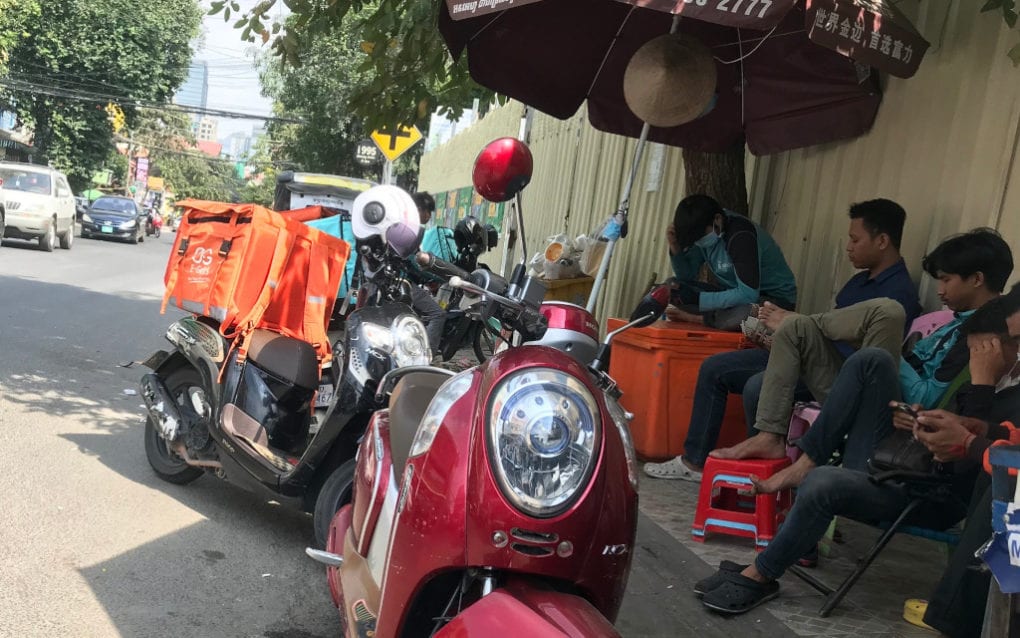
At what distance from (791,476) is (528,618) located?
2371 mm

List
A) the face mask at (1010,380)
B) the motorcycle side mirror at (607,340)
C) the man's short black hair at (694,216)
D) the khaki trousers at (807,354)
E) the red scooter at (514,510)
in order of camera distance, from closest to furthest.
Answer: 1. the red scooter at (514,510)
2. the motorcycle side mirror at (607,340)
3. the face mask at (1010,380)
4. the khaki trousers at (807,354)
5. the man's short black hair at (694,216)

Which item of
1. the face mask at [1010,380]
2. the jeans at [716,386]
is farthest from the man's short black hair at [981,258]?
the jeans at [716,386]

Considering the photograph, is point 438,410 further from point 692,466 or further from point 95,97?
point 95,97

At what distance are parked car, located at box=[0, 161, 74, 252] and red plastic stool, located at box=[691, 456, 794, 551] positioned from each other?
18132mm

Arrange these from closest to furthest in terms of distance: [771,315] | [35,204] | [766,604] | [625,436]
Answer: [625,436], [766,604], [771,315], [35,204]

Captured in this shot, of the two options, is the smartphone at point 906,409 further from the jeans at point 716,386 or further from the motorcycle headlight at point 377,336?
the motorcycle headlight at point 377,336

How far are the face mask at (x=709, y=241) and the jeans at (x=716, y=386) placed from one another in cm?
Answer: 91

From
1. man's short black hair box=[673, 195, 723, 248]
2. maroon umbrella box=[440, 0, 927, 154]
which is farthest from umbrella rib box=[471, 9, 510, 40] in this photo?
man's short black hair box=[673, 195, 723, 248]

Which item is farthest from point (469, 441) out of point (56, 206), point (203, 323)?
point (56, 206)

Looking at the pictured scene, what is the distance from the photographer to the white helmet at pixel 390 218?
3.96 meters

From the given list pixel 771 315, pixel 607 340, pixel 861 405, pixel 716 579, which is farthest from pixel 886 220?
pixel 607 340

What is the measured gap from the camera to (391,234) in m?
3.96

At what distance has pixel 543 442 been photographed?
197 centimetres

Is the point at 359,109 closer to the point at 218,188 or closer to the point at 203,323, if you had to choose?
the point at 203,323
